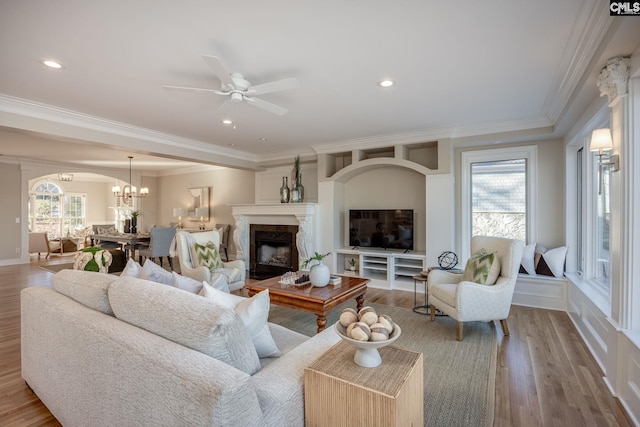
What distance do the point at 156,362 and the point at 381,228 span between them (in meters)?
4.47

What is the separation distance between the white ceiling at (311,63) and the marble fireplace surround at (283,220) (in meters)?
1.66

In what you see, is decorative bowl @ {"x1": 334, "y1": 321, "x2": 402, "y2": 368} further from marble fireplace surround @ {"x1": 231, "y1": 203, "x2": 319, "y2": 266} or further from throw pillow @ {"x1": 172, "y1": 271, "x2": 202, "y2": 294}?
marble fireplace surround @ {"x1": 231, "y1": 203, "x2": 319, "y2": 266}

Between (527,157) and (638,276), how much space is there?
9.45 feet

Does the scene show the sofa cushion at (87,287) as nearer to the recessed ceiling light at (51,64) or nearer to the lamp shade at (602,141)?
the recessed ceiling light at (51,64)

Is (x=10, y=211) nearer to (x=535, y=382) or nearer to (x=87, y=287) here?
(x=87, y=287)

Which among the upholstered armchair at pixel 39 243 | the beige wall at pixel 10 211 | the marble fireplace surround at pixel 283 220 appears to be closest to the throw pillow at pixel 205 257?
the marble fireplace surround at pixel 283 220

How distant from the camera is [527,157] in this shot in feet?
14.7

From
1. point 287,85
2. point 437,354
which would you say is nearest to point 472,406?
point 437,354

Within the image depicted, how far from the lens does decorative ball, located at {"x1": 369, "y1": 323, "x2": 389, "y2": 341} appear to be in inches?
50.3

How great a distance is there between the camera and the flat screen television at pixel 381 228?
16.6 feet

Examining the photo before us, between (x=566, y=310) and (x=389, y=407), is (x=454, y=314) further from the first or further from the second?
(x=389, y=407)

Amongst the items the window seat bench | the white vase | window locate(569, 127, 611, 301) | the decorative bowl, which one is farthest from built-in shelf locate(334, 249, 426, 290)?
the decorative bowl

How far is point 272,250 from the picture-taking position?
6441mm

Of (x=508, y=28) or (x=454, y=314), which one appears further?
(x=454, y=314)
